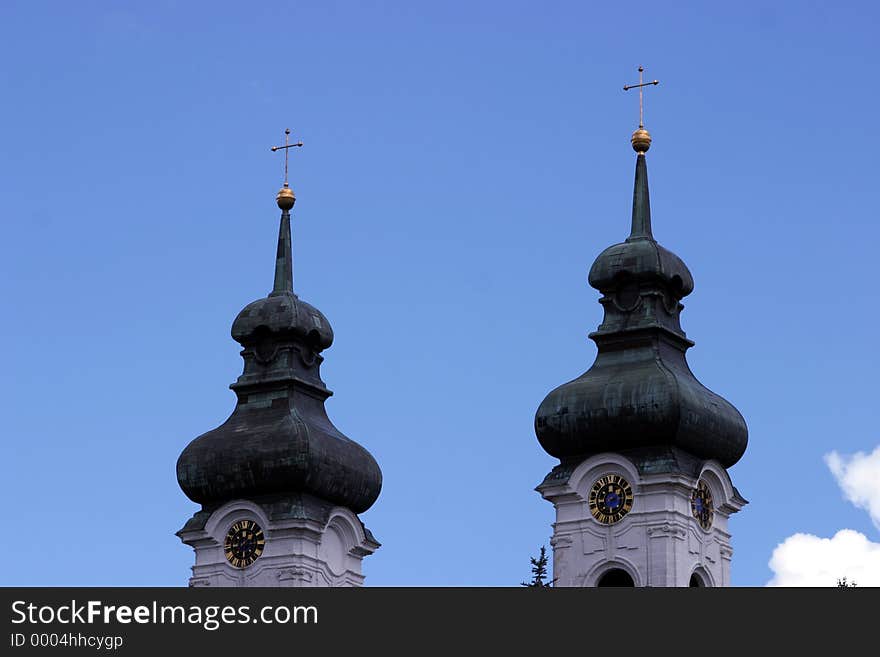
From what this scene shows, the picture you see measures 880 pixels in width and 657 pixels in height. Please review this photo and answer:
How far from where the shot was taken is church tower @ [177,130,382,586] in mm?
72000

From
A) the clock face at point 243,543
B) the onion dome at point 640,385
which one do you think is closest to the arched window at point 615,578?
the onion dome at point 640,385

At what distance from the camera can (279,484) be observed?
72188 mm

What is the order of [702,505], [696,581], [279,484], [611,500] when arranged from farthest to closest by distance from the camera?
1. [279,484]
2. [702,505]
3. [696,581]
4. [611,500]

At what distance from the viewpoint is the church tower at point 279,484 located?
2835 inches

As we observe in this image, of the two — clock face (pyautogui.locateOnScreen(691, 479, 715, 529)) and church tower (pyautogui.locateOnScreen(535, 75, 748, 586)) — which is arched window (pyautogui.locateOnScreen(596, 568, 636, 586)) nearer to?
church tower (pyautogui.locateOnScreen(535, 75, 748, 586))

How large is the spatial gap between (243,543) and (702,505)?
11461mm

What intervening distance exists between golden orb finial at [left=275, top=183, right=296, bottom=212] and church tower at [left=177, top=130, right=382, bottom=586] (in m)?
3.87

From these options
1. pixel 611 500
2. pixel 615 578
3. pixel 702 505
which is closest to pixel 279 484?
pixel 611 500

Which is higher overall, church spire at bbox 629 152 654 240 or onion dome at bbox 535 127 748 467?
church spire at bbox 629 152 654 240

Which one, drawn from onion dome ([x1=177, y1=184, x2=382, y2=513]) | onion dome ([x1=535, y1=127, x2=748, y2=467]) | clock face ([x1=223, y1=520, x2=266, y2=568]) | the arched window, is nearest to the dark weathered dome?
onion dome ([x1=177, y1=184, x2=382, y2=513])

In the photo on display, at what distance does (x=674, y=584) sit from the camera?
219 ft

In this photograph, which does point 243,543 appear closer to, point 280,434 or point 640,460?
point 280,434
